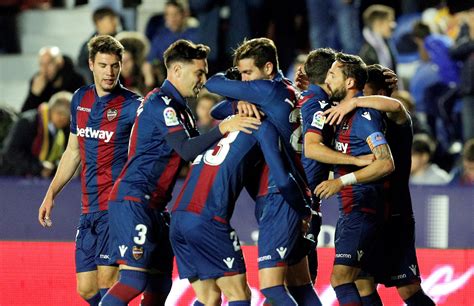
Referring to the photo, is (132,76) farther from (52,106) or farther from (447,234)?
(447,234)

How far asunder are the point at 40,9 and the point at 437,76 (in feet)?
15.5

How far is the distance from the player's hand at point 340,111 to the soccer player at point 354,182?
0.10m

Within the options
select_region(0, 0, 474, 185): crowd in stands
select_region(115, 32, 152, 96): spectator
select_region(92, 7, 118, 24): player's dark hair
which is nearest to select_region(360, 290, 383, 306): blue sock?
select_region(0, 0, 474, 185): crowd in stands

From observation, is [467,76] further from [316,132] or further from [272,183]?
[272,183]

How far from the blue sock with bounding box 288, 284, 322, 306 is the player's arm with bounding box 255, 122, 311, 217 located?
24.9 inches

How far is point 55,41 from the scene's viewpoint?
1446 centimetres

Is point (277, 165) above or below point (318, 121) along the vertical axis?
below

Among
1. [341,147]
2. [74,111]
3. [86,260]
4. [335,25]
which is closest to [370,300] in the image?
[341,147]

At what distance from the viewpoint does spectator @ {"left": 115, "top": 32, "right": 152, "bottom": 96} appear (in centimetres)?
1200

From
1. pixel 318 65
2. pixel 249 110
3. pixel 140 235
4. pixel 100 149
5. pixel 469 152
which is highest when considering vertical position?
pixel 318 65

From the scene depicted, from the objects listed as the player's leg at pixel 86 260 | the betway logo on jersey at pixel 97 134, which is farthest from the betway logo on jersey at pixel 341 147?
the player's leg at pixel 86 260

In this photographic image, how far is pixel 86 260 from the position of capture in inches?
328

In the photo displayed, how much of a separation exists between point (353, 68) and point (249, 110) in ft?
2.61

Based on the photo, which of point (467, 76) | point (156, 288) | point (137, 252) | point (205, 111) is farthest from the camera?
point (467, 76)
